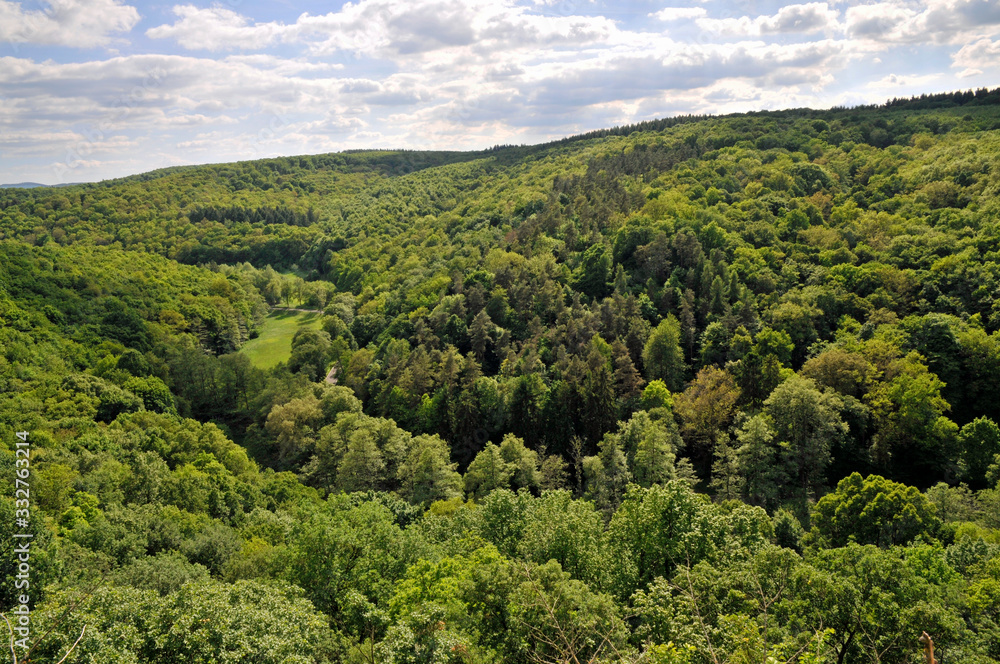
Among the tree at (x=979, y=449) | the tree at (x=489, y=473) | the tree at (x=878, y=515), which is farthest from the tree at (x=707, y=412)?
the tree at (x=489, y=473)

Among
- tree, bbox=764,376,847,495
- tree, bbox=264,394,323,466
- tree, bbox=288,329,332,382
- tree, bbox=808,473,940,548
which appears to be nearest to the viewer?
tree, bbox=808,473,940,548

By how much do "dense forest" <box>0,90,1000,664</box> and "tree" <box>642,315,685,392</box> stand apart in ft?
1.35

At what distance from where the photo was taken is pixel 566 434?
63688 mm

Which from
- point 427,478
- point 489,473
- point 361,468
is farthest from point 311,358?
point 489,473

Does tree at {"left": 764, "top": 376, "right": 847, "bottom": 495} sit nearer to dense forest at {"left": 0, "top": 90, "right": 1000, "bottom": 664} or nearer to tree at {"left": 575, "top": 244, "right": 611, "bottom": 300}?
dense forest at {"left": 0, "top": 90, "right": 1000, "bottom": 664}

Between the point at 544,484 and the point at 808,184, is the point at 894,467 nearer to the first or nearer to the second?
the point at 544,484

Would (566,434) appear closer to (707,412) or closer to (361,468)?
Answer: (707,412)

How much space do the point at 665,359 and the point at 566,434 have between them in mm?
16527

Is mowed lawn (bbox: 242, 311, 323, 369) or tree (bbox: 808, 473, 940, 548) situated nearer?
tree (bbox: 808, 473, 940, 548)

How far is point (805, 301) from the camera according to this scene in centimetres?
7088

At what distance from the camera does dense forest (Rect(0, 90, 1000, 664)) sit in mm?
19641

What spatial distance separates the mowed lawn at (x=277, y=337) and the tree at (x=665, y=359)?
222 ft

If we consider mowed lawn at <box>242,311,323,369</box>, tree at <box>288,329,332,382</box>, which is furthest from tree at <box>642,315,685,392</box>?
mowed lawn at <box>242,311,323,369</box>

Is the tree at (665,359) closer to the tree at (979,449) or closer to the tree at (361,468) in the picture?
the tree at (979,449)
